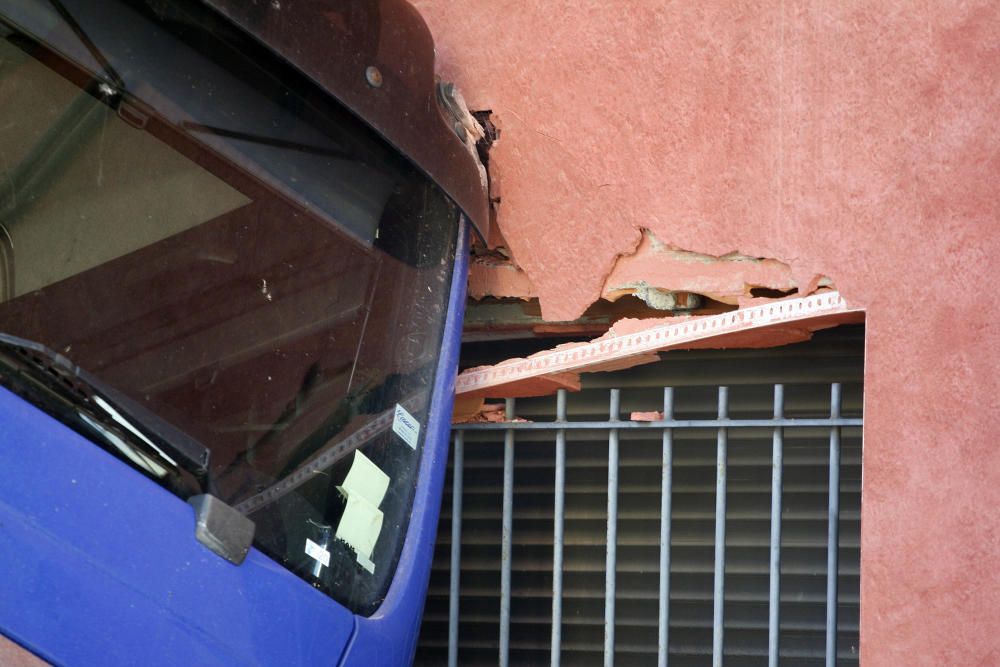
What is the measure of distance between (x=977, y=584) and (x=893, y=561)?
0.64 feet

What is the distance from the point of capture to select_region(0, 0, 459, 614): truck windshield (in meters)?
2.48

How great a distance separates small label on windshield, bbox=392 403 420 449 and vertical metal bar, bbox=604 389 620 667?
687 millimetres

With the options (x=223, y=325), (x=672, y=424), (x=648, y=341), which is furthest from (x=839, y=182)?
(x=223, y=325)

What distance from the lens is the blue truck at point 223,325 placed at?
83.8 inches

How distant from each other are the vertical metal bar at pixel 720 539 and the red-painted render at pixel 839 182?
0.43 m

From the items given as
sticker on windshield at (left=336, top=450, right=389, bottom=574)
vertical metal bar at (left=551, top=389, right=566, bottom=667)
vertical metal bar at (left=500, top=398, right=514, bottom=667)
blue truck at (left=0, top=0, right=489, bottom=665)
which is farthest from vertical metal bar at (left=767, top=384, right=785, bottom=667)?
sticker on windshield at (left=336, top=450, right=389, bottom=574)

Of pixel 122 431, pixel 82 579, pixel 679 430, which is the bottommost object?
pixel 82 579

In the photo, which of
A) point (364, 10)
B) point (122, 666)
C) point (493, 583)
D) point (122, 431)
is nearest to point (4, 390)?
point (122, 431)

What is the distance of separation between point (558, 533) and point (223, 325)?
1.28 meters

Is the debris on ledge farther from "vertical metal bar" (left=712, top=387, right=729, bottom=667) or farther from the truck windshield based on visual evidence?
the truck windshield

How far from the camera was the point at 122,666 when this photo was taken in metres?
2.09

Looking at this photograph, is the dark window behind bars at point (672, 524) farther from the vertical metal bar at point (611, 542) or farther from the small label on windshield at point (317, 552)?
the small label on windshield at point (317, 552)

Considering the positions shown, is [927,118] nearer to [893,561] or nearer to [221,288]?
[893,561]

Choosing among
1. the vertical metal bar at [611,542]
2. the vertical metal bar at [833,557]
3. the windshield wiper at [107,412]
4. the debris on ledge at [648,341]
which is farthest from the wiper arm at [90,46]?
the vertical metal bar at [833,557]
